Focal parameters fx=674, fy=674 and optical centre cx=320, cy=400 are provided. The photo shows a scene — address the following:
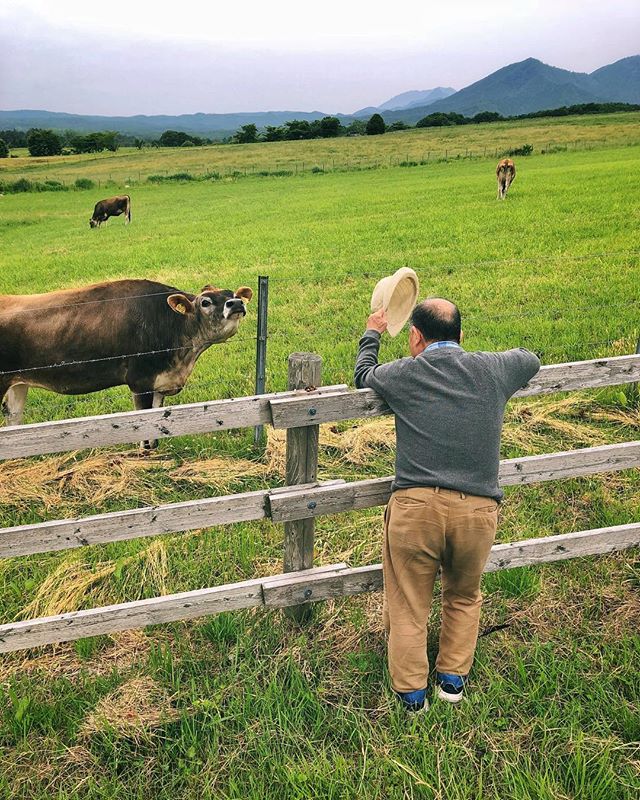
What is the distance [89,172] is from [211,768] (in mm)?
54268

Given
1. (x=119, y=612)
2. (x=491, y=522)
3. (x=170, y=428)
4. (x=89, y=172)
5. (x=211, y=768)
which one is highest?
(x=89, y=172)

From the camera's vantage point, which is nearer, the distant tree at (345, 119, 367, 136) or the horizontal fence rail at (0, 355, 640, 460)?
the horizontal fence rail at (0, 355, 640, 460)

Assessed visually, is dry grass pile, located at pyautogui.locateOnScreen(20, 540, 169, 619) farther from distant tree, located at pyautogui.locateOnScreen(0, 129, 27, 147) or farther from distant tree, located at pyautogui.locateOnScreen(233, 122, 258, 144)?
Answer: distant tree, located at pyautogui.locateOnScreen(0, 129, 27, 147)

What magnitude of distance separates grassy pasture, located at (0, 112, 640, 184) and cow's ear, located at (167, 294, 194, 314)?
128ft

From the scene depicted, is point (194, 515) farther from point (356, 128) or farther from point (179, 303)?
point (356, 128)

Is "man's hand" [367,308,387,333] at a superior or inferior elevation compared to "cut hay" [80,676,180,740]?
superior

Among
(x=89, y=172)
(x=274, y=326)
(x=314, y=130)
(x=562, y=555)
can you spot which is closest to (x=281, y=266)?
(x=274, y=326)

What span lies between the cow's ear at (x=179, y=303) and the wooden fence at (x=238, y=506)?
2.67 meters

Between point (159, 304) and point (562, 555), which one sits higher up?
point (159, 304)

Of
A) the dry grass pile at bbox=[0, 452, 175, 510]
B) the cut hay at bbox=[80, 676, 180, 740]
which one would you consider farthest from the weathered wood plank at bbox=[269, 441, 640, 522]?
the dry grass pile at bbox=[0, 452, 175, 510]

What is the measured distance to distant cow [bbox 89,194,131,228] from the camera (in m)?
25.6

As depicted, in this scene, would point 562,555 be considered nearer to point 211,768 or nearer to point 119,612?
point 211,768

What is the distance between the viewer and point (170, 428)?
3291 millimetres

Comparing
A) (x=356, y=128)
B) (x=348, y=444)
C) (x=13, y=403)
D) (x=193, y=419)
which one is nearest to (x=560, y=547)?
(x=193, y=419)
